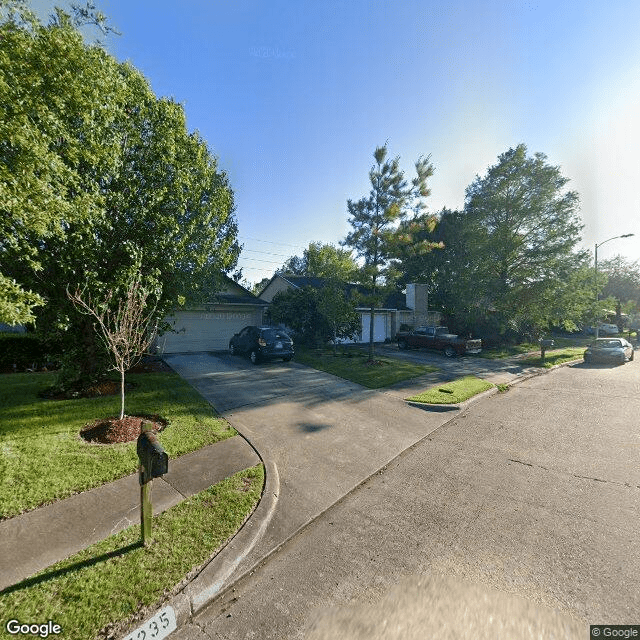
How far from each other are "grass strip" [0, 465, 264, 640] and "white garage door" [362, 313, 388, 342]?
20.7m

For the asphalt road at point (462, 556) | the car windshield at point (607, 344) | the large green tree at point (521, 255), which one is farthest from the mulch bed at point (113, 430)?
the car windshield at point (607, 344)

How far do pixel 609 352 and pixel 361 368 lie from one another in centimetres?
1287

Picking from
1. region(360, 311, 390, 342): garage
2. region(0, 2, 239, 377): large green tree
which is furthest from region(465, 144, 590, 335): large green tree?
region(0, 2, 239, 377): large green tree

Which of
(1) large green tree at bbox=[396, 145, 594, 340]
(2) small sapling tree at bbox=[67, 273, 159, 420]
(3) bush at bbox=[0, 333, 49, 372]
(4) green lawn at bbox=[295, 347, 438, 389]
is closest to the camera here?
(2) small sapling tree at bbox=[67, 273, 159, 420]

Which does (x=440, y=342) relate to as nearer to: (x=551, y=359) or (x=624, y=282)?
(x=551, y=359)

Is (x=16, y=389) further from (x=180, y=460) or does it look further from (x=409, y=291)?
(x=409, y=291)

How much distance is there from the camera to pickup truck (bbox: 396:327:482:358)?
18.0 metres

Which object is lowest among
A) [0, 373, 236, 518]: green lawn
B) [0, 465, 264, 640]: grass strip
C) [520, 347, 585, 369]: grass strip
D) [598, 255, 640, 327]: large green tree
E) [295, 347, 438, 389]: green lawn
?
[0, 465, 264, 640]: grass strip

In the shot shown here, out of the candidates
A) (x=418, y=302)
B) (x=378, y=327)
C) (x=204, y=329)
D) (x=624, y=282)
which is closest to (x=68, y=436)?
(x=204, y=329)

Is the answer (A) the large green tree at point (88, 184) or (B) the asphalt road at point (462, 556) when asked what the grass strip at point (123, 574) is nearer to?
(B) the asphalt road at point (462, 556)

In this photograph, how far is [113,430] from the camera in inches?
229

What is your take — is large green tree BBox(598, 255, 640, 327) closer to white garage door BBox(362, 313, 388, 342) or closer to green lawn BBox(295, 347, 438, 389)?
white garage door BBox(362, 313, 388, 342)

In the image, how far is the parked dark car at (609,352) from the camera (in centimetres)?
1595

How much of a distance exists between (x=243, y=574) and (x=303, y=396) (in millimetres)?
6058
